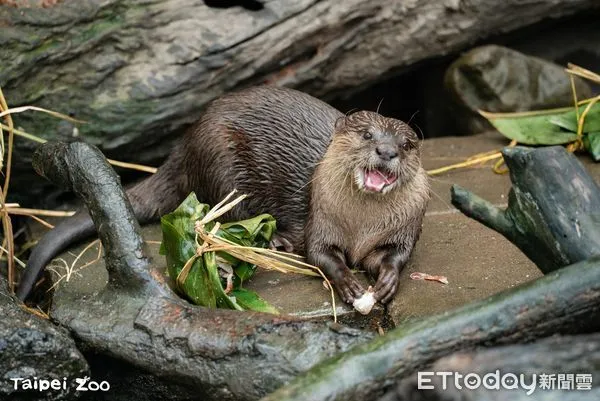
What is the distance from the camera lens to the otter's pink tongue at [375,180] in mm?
3070

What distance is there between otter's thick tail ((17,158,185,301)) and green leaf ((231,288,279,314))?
28.8 inches

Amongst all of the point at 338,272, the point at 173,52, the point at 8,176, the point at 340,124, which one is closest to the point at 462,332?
the point at 338,272

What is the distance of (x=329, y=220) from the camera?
3266 mm

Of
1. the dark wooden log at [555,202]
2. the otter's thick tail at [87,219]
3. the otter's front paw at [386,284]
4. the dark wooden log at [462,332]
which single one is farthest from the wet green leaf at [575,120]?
the dark wooden log at [462,332]

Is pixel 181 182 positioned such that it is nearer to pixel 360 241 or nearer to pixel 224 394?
pixel 360 241

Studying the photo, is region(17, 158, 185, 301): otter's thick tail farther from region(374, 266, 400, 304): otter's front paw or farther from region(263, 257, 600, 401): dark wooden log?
region(263, 257, 600, 401): dark wooden log

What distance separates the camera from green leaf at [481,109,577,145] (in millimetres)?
4129

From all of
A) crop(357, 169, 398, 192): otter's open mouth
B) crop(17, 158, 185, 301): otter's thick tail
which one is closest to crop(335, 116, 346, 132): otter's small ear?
crop(357, 169, 398, 192): otter's open mouth

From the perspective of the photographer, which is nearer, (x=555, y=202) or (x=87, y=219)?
(x=555, y=202)

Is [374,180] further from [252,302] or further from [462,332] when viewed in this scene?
[462,332]

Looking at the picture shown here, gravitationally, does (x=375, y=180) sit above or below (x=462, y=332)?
below

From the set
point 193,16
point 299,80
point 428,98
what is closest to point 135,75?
point 193,16

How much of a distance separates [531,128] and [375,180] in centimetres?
136

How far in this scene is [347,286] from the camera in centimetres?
303
